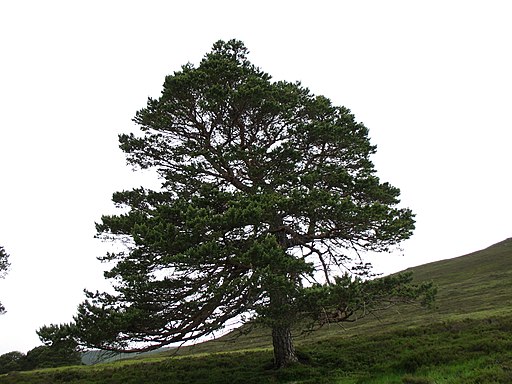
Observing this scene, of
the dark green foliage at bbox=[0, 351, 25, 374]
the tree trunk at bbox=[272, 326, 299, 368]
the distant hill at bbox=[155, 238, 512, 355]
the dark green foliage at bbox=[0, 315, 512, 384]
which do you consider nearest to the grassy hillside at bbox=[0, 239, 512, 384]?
the dark green foliage at bbox=[0, 315, 512, 384]

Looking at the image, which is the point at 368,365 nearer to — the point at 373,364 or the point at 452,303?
the point at 373,364

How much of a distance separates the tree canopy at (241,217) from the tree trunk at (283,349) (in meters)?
0.05

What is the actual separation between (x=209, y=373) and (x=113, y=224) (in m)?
9.74

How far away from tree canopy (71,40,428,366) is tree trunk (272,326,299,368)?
5cm

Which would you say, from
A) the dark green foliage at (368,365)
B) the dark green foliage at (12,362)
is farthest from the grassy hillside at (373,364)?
the dark green foliage at (12,362)

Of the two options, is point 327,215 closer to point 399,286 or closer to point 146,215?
point 399,286

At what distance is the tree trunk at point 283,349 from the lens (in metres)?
18.0

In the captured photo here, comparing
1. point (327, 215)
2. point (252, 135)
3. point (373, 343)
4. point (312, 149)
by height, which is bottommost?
point (373, 343)

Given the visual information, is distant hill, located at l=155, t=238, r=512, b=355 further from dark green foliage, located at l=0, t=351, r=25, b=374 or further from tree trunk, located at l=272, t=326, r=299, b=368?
dark green foliage, located at l=0, t=351, r=25, b=374

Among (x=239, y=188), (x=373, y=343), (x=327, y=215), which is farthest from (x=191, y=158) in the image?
(x=373, y=343)

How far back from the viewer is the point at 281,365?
1798 centimetres

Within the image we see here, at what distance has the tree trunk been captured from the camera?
1803cm

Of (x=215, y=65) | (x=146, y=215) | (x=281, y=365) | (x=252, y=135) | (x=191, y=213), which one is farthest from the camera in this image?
(x=252, y=135)

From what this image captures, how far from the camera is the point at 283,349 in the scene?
18.2 metres
